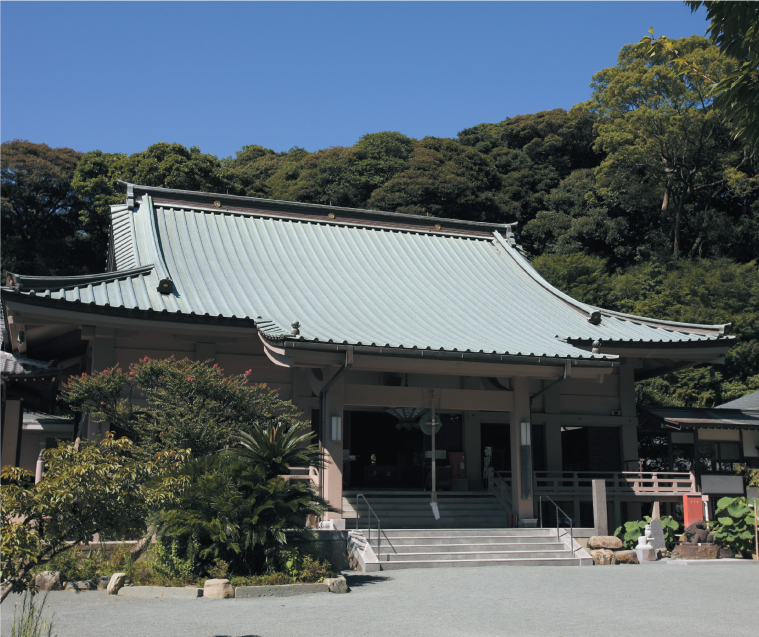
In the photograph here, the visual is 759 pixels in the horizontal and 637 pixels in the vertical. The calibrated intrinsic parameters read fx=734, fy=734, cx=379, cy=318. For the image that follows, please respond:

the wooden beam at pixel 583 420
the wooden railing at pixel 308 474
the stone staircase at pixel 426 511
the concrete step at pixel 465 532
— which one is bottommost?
the concrete step at pixel 465 532

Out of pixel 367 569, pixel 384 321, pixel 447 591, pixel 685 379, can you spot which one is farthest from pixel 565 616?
pixel 685 379

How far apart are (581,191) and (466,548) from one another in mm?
35660

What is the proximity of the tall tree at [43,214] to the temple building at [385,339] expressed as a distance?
20.2 meters

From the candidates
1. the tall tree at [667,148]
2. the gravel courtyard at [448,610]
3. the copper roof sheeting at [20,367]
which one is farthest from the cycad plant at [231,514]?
the tall tree at [667,148]

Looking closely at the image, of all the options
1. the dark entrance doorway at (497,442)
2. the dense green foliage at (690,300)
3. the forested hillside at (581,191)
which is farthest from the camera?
the forested hillside at (581,191)

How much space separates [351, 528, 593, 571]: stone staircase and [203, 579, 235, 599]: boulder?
3.30 metres

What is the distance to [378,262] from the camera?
69.7 ft

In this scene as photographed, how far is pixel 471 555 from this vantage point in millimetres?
13469

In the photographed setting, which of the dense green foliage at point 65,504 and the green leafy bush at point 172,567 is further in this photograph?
the green leafy bush at point 172,567

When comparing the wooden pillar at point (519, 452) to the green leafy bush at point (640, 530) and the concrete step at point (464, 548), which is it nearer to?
the concrete step at point (464, 548)

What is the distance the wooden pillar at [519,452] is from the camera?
16016 millimetres

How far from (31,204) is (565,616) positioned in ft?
133

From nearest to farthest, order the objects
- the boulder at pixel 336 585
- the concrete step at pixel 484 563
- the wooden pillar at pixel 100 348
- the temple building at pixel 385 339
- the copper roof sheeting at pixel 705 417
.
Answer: the boulder at pixel 336 585, the concrete step at pixel 484 563, the temple building at pixel 385 339, the wooden pillar at pixel 100 348, the copper roof sheeting at pixel 705 417

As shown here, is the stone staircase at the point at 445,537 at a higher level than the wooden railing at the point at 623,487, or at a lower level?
lower
